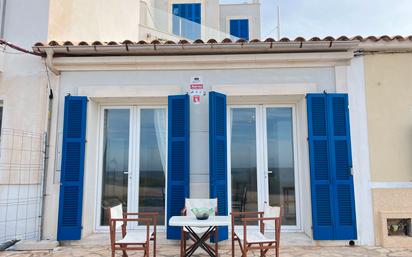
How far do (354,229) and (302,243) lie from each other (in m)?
0.92

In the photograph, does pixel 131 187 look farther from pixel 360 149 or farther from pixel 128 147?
pixel 360 149

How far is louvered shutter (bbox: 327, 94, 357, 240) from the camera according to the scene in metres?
5.60

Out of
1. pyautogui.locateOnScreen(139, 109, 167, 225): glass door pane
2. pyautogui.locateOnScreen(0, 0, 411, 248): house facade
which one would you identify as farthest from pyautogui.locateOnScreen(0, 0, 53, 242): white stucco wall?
pyautogui.locateOnScreen(139, 109, 167, 225): glass door pane

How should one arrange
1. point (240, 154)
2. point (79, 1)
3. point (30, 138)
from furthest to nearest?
point (79, 1) < point (240, 154) < point (30, 138)

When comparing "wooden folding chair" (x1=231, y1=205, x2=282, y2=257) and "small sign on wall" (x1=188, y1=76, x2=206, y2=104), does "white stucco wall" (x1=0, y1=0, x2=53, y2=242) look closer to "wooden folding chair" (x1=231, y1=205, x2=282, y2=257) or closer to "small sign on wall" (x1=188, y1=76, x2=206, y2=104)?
"small sign on wall" (x1=188, y1=76, x2=206, y2=104)

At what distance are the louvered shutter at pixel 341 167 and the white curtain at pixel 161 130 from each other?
3117 mm

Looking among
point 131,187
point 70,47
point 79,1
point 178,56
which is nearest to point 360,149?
point 178,56

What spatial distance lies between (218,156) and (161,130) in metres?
1.35

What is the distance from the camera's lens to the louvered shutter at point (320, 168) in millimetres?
5613

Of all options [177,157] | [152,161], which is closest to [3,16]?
[152,161]

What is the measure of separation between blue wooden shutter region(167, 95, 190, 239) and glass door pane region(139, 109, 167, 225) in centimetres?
55

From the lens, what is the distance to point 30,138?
5.95 meters

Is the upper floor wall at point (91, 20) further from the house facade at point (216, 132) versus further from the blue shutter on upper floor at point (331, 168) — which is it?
the blue shutter on upper floor at point (331, 168)

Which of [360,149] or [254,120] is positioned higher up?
[254,120]
